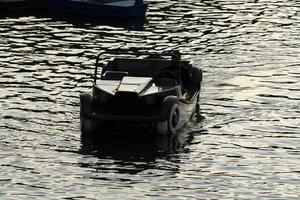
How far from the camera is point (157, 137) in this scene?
26.9 metres

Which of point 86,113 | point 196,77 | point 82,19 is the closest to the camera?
point 86,113

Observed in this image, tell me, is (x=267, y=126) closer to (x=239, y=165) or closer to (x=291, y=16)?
(x=239, y=165)

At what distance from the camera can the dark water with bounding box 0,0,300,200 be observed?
75.3ft

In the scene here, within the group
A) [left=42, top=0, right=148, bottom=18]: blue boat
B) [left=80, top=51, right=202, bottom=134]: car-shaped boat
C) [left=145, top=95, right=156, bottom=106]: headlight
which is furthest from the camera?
[left=42, top=0, right=148, bottom=18]: blue boat

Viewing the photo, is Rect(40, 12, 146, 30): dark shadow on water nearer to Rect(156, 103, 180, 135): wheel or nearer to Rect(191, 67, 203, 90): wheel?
Rect(191, 67, 203, 90): wheel

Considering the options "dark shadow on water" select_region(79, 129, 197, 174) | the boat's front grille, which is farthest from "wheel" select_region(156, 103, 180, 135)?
the boat's front grille

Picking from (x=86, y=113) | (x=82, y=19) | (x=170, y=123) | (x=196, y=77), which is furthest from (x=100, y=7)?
(x=170, y=123)

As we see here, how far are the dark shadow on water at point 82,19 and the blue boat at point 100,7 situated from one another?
34 cm

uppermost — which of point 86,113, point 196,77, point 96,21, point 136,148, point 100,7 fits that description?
point 100,7

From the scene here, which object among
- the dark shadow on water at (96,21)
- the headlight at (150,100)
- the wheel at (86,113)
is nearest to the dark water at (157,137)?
the dark shadow on water at (96,21)

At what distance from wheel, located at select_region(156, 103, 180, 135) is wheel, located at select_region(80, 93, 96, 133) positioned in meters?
2.22

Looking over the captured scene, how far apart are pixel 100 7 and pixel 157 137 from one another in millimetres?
26005

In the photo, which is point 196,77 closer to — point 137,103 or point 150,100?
point 150,100

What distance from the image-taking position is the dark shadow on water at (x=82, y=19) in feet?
161
